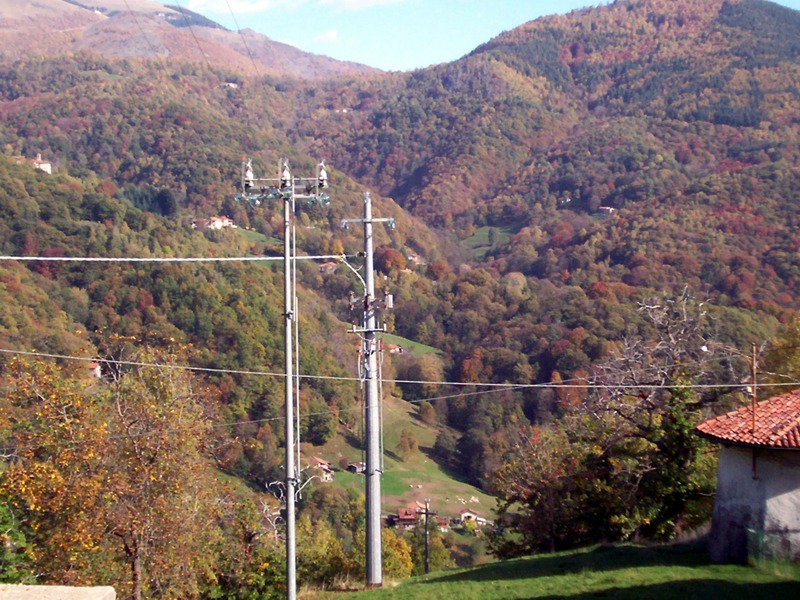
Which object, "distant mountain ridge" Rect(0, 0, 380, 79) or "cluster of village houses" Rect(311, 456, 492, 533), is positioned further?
"distant mountain ridge" Rect(0, 0, 380, 79)

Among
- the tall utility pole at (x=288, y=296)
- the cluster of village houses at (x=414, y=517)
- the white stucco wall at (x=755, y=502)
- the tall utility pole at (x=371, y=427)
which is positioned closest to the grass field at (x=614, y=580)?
the white stucco wall at (x=755, y=502)

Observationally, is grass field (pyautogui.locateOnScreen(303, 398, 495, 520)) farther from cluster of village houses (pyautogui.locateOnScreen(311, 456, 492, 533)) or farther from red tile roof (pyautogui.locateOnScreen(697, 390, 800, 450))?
red tile roof (pyautogui.locateOnScreen(697, 390, 800, 450))

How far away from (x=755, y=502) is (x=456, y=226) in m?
102

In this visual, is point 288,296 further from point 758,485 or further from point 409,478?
point 409,478

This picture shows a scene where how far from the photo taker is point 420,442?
55344 mm

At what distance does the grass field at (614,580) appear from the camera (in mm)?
11250

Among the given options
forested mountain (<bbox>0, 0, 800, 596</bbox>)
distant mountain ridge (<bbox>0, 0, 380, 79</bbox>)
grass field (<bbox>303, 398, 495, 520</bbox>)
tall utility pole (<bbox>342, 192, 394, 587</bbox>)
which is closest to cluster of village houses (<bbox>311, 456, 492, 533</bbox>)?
grass field (<bbox>303, 398, 495, 520</bbox>)

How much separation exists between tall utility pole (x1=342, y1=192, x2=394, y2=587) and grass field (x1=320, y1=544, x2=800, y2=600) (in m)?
0.54

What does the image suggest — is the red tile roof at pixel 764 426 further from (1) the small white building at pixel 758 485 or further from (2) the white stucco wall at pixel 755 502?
(2) the white stucco wall at pixel 755 502

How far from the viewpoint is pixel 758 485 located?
40.6ft

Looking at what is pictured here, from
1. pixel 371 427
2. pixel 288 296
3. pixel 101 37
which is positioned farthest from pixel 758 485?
pixel 101 37

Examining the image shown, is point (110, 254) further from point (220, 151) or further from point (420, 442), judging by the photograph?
point (220, 151)

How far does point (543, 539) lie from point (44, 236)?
40.9 metres

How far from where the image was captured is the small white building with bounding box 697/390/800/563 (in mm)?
11977
